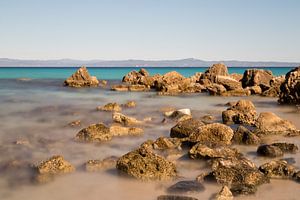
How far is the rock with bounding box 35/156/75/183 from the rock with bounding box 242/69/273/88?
105 feet

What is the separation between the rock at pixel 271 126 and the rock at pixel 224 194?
7.09 meters

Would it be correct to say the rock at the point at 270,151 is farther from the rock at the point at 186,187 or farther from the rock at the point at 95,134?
the rock at the point at 95,134

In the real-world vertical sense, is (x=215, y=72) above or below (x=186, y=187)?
above

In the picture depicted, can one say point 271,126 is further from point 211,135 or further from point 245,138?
point 211,135

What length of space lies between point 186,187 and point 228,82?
101 ft

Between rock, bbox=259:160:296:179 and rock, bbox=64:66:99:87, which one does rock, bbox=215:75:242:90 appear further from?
rock, bbox=259:160:296:179

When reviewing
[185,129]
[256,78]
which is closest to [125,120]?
[185,129]

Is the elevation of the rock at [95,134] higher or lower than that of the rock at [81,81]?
higher

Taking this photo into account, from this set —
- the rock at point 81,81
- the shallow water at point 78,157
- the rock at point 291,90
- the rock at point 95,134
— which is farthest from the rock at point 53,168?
the rock at point 81,81

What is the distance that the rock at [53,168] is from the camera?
9.31 metres

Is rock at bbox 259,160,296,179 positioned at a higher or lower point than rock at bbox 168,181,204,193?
higher

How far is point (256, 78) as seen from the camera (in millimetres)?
39469

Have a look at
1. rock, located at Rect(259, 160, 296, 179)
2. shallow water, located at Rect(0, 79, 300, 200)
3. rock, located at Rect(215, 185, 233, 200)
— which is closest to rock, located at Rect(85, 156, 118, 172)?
shallow water, located at Rect(0, 79, 300, 200)

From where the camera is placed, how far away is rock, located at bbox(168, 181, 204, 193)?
26.6ft
